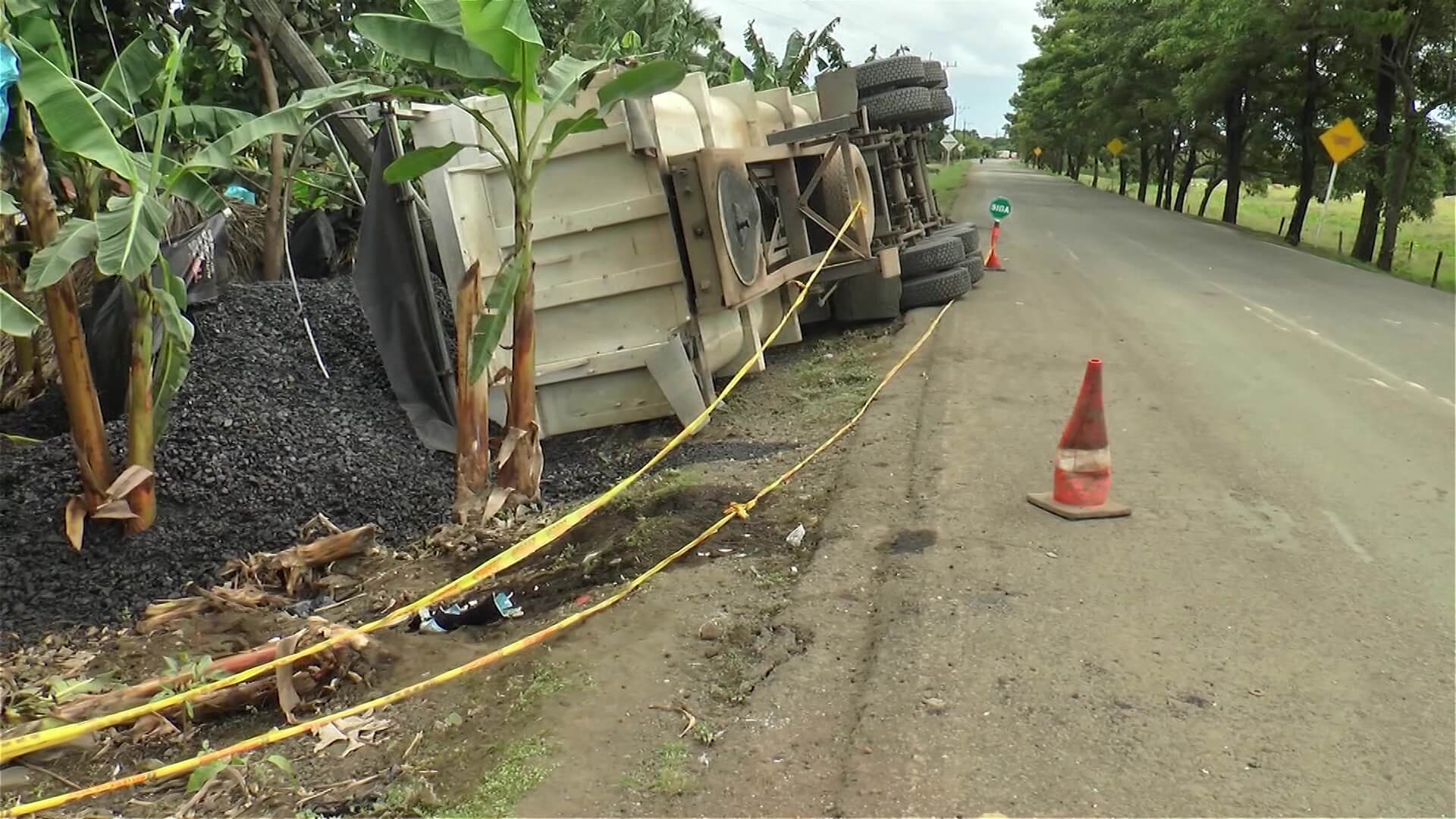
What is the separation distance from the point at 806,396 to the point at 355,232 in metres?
5.13

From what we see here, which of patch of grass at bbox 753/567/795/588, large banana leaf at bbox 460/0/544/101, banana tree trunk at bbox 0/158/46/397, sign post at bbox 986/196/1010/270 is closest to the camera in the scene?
patch of grass at bbox 753/567/795/588

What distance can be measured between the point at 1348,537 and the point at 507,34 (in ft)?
16.6

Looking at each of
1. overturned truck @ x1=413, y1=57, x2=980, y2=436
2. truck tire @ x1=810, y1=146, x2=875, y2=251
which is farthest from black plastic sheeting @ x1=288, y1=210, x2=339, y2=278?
truck tire @ x1=810, y1=146, x2=875, y2=251

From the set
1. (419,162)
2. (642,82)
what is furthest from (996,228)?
(419,162)

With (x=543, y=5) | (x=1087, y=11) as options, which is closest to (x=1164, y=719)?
(x=543, y=5)

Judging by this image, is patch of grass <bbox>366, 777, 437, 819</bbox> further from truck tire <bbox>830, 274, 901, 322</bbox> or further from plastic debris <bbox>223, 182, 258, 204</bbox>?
plastic debris <bbox>223, 182, 258, 204</bbox>

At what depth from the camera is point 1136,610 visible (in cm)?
418

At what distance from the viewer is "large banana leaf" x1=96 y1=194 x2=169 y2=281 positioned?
14.6 ft

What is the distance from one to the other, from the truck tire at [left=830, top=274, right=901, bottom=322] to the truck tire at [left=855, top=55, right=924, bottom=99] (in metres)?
2.59

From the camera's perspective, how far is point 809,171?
9.52 metres

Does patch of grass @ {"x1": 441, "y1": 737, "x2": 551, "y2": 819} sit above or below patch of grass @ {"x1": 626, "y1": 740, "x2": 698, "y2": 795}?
below

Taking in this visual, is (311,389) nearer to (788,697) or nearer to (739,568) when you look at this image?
(739,568)

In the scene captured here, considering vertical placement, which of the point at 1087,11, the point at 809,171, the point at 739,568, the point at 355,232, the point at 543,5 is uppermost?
the point at 1087,11

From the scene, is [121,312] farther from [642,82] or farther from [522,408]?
[642,82]
